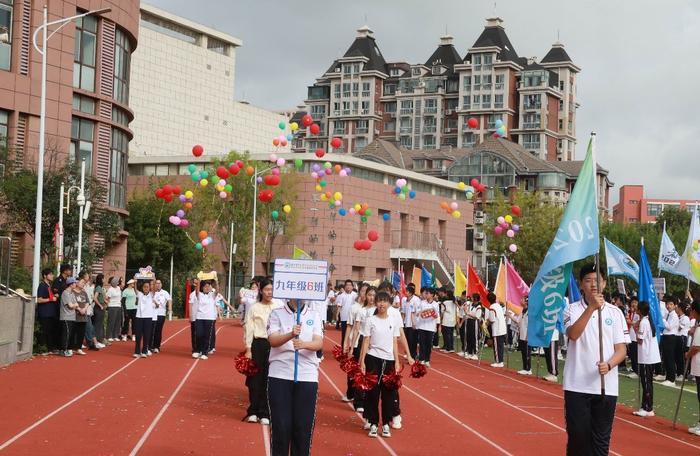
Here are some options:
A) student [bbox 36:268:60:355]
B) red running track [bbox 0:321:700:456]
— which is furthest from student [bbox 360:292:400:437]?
student [bbox 36:268:60:355]

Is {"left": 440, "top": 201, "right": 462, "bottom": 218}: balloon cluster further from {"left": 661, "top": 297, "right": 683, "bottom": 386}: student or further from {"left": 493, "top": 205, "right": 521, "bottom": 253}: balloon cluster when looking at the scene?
{"left": 661, "top": 297, "right": 683, "bottom": 386}: student

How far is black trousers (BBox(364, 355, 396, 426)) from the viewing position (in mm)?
13992

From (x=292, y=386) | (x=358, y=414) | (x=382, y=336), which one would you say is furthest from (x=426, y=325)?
(x=292, y=386)

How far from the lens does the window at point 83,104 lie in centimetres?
4353

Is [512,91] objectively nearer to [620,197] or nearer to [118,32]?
Answer: [620,197]

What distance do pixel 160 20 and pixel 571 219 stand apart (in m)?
83.8

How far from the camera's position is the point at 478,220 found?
10962 cm

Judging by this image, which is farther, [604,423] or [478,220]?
[478,220]

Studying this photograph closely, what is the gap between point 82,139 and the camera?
4394cm

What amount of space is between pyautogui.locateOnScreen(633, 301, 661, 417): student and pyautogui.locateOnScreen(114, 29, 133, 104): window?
32815 millimetres

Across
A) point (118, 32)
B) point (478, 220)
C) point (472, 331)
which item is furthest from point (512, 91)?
point (472, 331)

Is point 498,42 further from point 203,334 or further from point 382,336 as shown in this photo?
point 382,336

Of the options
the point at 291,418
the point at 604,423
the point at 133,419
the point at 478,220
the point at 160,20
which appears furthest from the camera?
the point at 478,220

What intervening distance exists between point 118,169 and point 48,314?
23.6m
